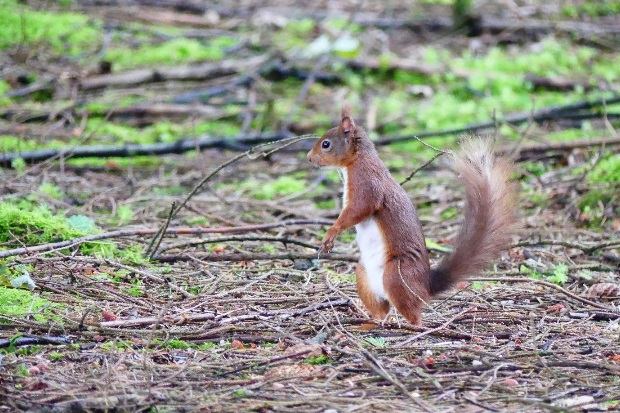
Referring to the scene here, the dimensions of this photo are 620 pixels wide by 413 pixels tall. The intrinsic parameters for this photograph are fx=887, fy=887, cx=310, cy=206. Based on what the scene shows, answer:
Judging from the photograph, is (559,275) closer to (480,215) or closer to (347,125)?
(480,215)

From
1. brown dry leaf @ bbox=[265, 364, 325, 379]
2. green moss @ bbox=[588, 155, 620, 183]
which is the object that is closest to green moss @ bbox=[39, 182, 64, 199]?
brown dry leaf @ bbox=[265, 364, 325, 379]

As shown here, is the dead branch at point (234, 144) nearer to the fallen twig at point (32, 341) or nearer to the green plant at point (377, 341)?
the green plant at point (377, 341)

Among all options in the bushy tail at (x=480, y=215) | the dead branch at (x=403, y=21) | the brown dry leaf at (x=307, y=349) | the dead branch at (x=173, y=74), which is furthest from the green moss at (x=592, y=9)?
the brown dry leaf at (x=307, y=349)

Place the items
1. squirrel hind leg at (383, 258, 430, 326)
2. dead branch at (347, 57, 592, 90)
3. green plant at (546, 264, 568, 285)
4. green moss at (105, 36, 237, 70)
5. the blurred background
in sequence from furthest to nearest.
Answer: green moss at (105, 36, 237, 70)
dead branch at (347, 57, 592, 90)
the blurred background
green plant at (546, 264, 568, 285)
squirrel hind leg at (383, 258, 430, 326)

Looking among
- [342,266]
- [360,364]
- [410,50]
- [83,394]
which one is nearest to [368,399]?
[360,364]

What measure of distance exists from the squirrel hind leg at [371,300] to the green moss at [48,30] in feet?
19.0

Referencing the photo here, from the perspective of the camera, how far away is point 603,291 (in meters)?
3.97

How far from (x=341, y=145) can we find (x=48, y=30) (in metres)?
5.74

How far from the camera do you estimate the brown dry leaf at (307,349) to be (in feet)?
9.75

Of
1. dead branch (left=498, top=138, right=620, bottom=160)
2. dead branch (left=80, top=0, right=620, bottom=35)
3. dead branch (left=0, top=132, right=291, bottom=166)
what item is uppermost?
dead branch (left=80, top=0, right=620, bottom=35)

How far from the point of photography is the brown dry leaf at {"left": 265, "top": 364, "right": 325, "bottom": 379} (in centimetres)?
280

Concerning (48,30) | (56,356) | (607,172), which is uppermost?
(48,30)

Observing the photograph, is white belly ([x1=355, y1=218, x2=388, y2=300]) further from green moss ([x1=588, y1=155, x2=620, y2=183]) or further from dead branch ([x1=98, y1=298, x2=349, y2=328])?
green moss ([x1=588, y1=155, x2=620, y2=183])

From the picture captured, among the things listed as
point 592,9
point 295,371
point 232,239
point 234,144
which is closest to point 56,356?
point 295,371
